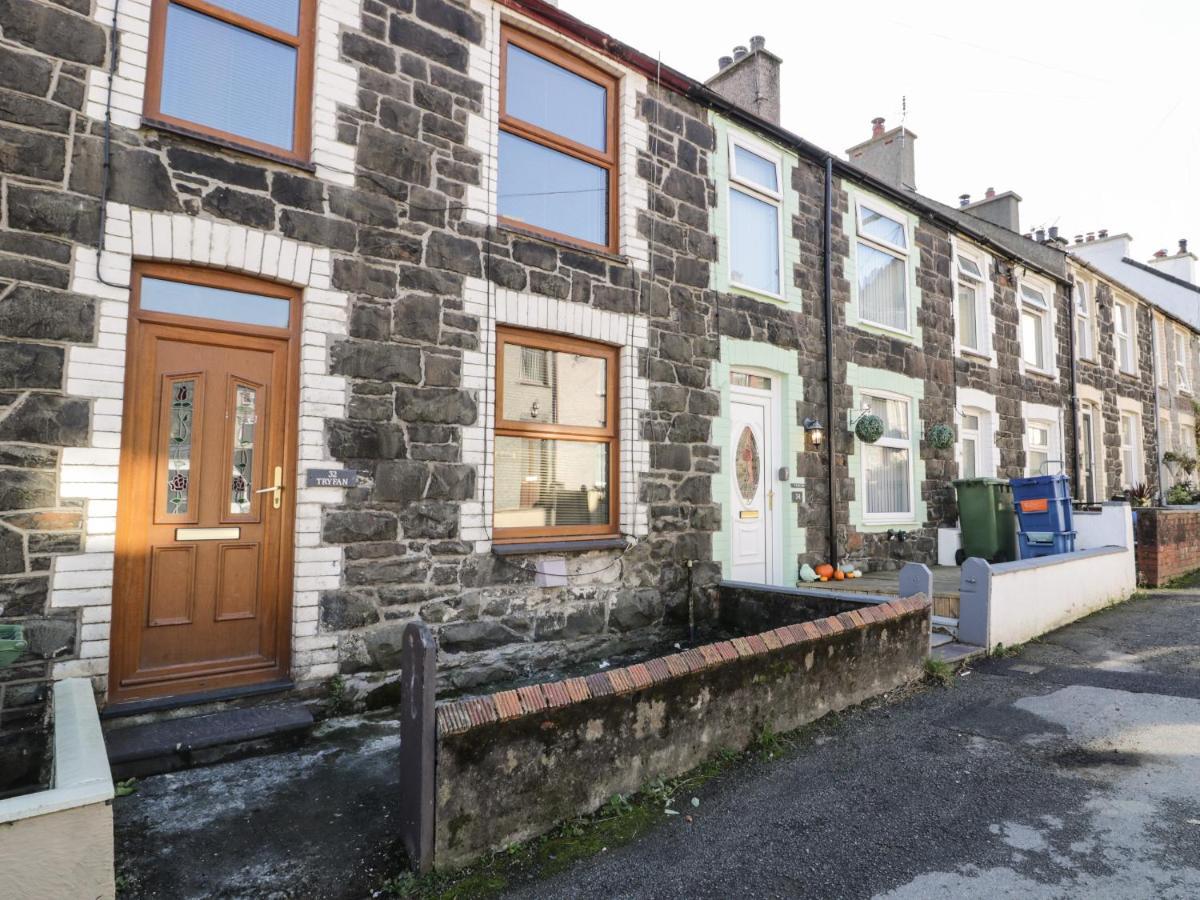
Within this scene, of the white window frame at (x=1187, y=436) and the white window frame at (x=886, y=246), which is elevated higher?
the white window frame at (x=886, y=246)

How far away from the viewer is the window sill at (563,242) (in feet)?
18.9

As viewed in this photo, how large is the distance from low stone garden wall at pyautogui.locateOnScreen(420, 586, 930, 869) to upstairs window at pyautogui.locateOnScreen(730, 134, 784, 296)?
450 cm

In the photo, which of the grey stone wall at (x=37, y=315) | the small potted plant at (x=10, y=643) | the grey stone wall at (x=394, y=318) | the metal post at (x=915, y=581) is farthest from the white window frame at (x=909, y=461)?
the small potted plant at (x=10, y=643)

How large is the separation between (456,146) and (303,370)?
2.20 m

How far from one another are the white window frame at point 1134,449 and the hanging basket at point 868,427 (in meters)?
10.8

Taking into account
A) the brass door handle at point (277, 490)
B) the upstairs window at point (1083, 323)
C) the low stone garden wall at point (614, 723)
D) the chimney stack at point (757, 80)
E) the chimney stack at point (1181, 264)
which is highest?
the chimney stack at point (1181, 264)

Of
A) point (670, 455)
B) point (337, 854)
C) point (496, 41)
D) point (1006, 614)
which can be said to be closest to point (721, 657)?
point (337, 854)

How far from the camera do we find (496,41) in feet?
18.9

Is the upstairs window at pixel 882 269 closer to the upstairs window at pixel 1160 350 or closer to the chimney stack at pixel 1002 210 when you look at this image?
the chimney stack at pixel 1002 210

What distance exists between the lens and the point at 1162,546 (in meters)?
9.89

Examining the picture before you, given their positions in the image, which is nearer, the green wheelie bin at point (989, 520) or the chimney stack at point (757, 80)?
the chimney stack at point (757, 80)

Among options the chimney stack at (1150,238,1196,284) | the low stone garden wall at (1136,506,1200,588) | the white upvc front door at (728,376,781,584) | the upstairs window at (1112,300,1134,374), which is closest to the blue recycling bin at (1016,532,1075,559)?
the low stone garden wall at (1136,506,1200,588)

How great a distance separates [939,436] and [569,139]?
276 inches

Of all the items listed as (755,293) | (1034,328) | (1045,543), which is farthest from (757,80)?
(1034,328)
